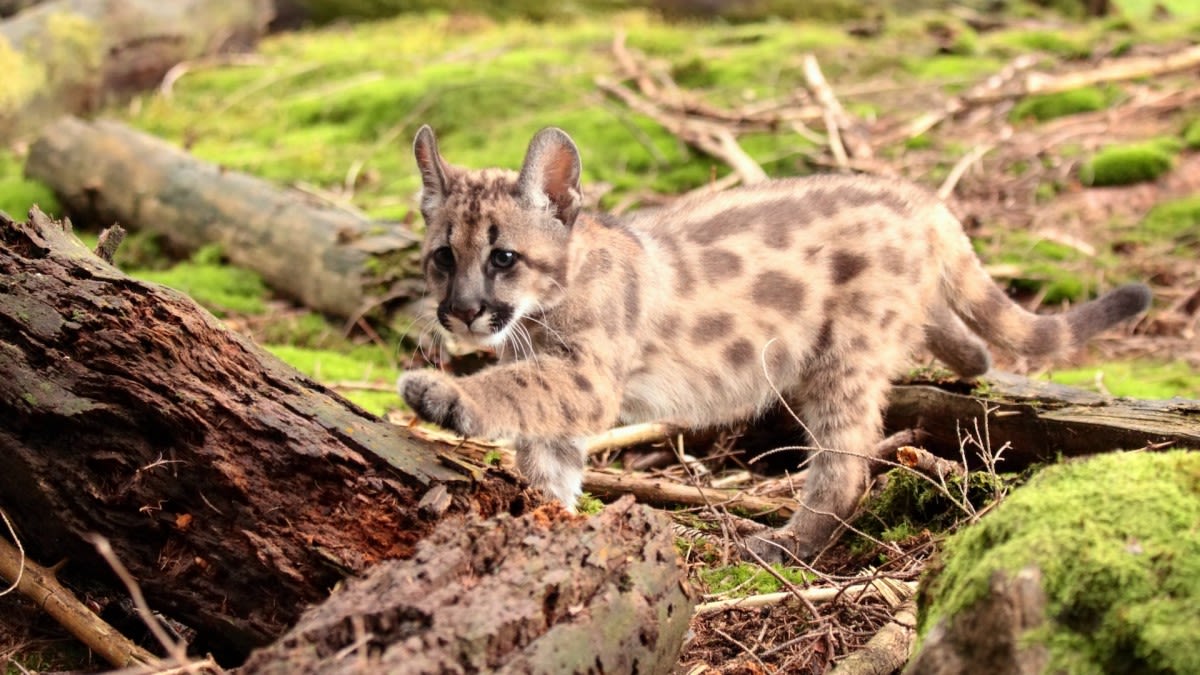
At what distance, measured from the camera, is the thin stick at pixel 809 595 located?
461cm

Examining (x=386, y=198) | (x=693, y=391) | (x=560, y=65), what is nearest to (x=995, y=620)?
(x=693, y=391)

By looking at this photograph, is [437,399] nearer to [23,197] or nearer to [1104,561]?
[1104,561]

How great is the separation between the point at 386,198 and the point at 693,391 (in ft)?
19.7

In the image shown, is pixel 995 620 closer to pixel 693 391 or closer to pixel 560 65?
pixel 693 391

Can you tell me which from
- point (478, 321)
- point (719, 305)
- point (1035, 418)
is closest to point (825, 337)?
point (719, 305)

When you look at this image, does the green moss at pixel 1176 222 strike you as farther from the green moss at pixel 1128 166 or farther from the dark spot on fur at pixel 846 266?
the dark spot on fur at pixel 846 266

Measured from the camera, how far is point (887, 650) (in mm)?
4234

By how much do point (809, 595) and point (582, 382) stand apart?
4.96 ft

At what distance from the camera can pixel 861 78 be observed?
46.2ft

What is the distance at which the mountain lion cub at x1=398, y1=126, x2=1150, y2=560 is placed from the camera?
5.53 metres

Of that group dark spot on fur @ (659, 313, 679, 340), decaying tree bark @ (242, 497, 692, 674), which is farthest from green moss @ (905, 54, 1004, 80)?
decaying tree bark @ (242, 497, 692, 674)

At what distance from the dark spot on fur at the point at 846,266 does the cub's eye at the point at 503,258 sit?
1816 mm

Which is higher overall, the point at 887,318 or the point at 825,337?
the point at 887,318

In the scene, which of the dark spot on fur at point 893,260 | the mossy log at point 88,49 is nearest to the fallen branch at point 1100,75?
the dark spot on fur at point 893,260
